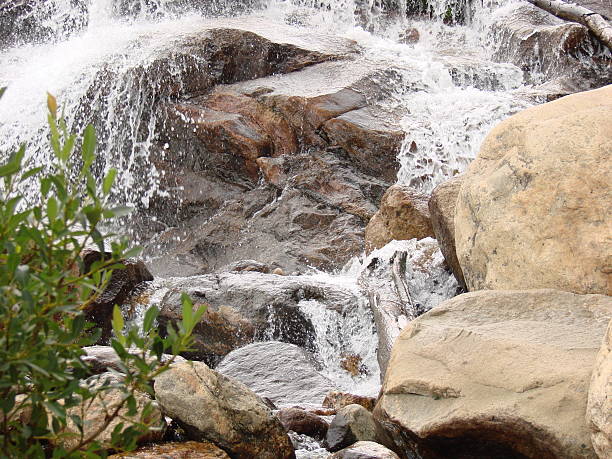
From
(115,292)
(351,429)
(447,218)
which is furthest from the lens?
(115,292)

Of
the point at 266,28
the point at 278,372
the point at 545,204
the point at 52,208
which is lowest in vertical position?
the point at 278,372

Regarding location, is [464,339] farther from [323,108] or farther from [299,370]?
[323,108]

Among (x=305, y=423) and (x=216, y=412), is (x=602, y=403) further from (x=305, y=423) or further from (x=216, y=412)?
(x=305, y=423)

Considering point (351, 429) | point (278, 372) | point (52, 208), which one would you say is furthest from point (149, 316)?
point (278, 372)

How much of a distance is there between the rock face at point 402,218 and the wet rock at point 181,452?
471 centimetres

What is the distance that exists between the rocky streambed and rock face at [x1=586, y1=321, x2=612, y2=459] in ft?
0.04

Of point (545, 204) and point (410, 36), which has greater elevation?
point (545, 204)

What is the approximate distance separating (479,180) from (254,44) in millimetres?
7513

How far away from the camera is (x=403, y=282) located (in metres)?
6.91

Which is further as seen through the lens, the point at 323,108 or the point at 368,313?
the point at 323,108

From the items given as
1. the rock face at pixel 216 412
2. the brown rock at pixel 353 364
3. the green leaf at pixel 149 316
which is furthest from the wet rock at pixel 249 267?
the green leaf at pixel 149 316

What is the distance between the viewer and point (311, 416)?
4676 millimetres

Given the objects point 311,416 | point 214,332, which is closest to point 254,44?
point 214,332

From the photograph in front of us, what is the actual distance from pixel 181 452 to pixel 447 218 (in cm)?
357
